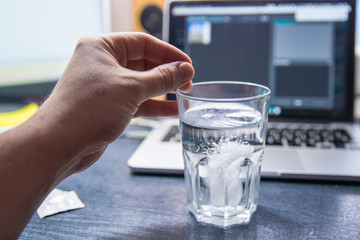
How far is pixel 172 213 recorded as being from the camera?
0.48 m

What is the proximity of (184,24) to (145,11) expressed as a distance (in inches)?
11.6

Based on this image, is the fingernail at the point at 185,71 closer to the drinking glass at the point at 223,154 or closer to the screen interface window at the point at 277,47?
the drinking glass at the point at 223,154

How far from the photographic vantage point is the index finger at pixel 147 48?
47 centimetres

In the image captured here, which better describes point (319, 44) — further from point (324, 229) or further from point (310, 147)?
point (324, 229)

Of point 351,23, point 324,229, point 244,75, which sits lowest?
point 324,229

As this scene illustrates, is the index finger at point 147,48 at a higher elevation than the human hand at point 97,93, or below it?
higher

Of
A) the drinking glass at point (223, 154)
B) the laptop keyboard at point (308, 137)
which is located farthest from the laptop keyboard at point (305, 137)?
the drinking glass at point (223, 154)

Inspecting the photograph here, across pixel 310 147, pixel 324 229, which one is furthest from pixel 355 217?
pixel 310 147

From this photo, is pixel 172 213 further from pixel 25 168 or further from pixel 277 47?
pixel 277 47

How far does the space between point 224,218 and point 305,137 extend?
0.32 metres

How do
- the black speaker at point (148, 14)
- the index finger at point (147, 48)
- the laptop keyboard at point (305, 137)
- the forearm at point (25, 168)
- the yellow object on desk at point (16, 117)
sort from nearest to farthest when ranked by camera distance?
the forearm at point (25, 168), the index finger at point (147, 48), the laptop keyboard at point (305, 137), the yellow object on desk at point (16, 117), the black speaker at point (148, 14)

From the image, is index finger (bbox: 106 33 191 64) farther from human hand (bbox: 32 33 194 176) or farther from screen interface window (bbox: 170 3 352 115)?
screen interface window (bbox: 170 3 352 115)

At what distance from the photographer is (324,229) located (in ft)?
1.43

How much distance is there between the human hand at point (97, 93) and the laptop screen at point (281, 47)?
34 centimetres
